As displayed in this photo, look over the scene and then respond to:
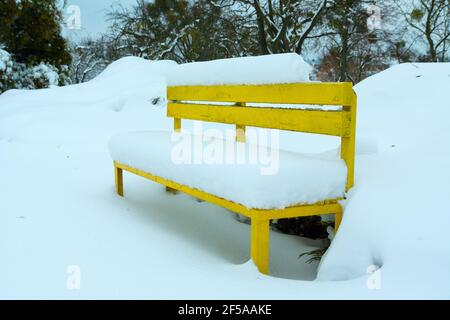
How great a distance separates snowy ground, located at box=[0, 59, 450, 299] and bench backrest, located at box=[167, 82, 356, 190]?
1.13 ft

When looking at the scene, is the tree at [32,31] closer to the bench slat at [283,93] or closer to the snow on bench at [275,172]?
the bench slat at [283,93]

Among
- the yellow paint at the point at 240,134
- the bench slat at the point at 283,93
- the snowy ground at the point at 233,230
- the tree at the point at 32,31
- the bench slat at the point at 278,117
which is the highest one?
the tree at the point at 32,31

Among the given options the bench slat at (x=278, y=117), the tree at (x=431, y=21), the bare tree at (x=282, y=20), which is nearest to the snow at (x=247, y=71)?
the bench slat at (x=278, y=117)

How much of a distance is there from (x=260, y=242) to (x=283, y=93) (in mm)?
985

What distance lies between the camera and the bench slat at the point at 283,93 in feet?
8.71

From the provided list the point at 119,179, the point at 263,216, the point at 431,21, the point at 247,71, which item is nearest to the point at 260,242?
the point at 263,216

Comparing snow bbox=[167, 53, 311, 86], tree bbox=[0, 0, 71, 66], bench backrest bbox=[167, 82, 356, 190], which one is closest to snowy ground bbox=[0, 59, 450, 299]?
bench backrest bbox=[167, 82, 356, 190]

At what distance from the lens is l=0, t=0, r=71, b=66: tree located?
12.0 m

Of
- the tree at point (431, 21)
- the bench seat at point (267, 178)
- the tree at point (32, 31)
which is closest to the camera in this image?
the bench seat at point (267, 178)

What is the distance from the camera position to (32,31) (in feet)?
41.0

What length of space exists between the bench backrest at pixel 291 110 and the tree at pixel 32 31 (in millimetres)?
9653

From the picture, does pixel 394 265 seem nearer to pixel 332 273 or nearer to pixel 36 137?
pixel 332 273

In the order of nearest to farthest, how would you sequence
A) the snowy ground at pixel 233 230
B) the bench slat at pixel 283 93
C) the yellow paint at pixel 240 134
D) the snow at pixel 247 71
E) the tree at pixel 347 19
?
1. the snowy ground at pixel 233 230
2. the bench slat at pixel 283 93
3. the snow at pixel 247 71
4. the yellow paint at pixel 240 134
5. the tree at pixel 347 19

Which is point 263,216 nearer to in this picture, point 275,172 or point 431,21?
point 275,172
